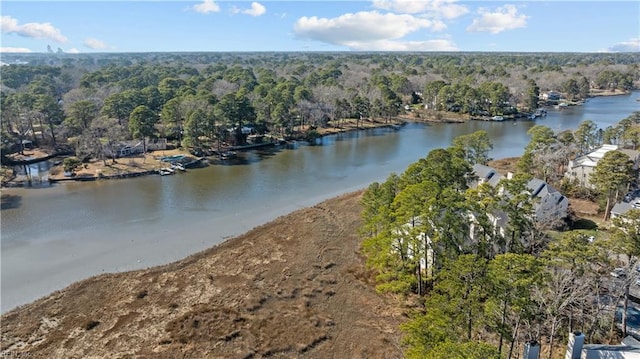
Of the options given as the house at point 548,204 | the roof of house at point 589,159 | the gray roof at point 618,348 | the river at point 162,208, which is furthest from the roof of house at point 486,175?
the gray roof at point 618,348

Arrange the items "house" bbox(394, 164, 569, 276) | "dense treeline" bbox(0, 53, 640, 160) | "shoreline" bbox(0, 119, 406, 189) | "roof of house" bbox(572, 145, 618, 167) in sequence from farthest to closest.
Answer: "dense treeline" bbox(0, 53, 640, 160), "shoreline" bbox(0, 119, 406, 189), "roof of house" bbox(572, 145, 618, 167), "house" bbox(394, 164, 569, 276)

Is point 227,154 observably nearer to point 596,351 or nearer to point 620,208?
point 620,208

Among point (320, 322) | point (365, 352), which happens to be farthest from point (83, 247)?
point (365, 352)

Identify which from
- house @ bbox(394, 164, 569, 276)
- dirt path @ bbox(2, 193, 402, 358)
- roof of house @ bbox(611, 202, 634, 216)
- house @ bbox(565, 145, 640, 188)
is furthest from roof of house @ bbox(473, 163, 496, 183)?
dirt path @ bbox(2, 193, 402, 358)

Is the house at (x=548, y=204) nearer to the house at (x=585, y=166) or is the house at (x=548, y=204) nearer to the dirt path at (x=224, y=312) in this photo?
the house at (x=585, y=166)

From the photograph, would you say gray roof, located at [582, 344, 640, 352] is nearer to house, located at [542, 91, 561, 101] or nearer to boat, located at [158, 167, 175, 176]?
boat, located at [158, 167, 175, 176]

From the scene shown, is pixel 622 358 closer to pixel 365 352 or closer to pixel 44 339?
pixel 365 352
